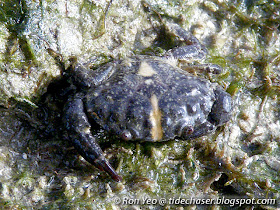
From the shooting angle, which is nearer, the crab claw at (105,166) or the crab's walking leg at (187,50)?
the crab claw at (105,166)

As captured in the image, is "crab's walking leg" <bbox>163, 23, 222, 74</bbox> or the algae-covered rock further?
"crab's walking leg" <bbox>163, 23, 222, 74</bbox>

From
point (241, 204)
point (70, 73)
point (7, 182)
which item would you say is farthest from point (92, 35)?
point (241, 204)

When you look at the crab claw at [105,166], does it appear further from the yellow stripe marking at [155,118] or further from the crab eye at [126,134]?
the yellow stripe marking at [155,118]

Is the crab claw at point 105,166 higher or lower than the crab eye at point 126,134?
lower

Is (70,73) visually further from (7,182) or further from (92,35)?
(7,182)

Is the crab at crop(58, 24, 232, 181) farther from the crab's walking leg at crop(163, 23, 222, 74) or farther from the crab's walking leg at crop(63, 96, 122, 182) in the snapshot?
the crab's walking leg at crop(163, 23, 222, 74)

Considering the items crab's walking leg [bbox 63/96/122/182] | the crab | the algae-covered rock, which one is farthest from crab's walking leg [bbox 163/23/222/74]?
crab's walking leg [bbox 63/96/122/182]

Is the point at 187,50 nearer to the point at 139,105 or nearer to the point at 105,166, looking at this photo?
the point at 139,105

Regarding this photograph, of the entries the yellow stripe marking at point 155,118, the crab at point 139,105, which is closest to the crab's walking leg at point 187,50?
the crab at point 139,105
